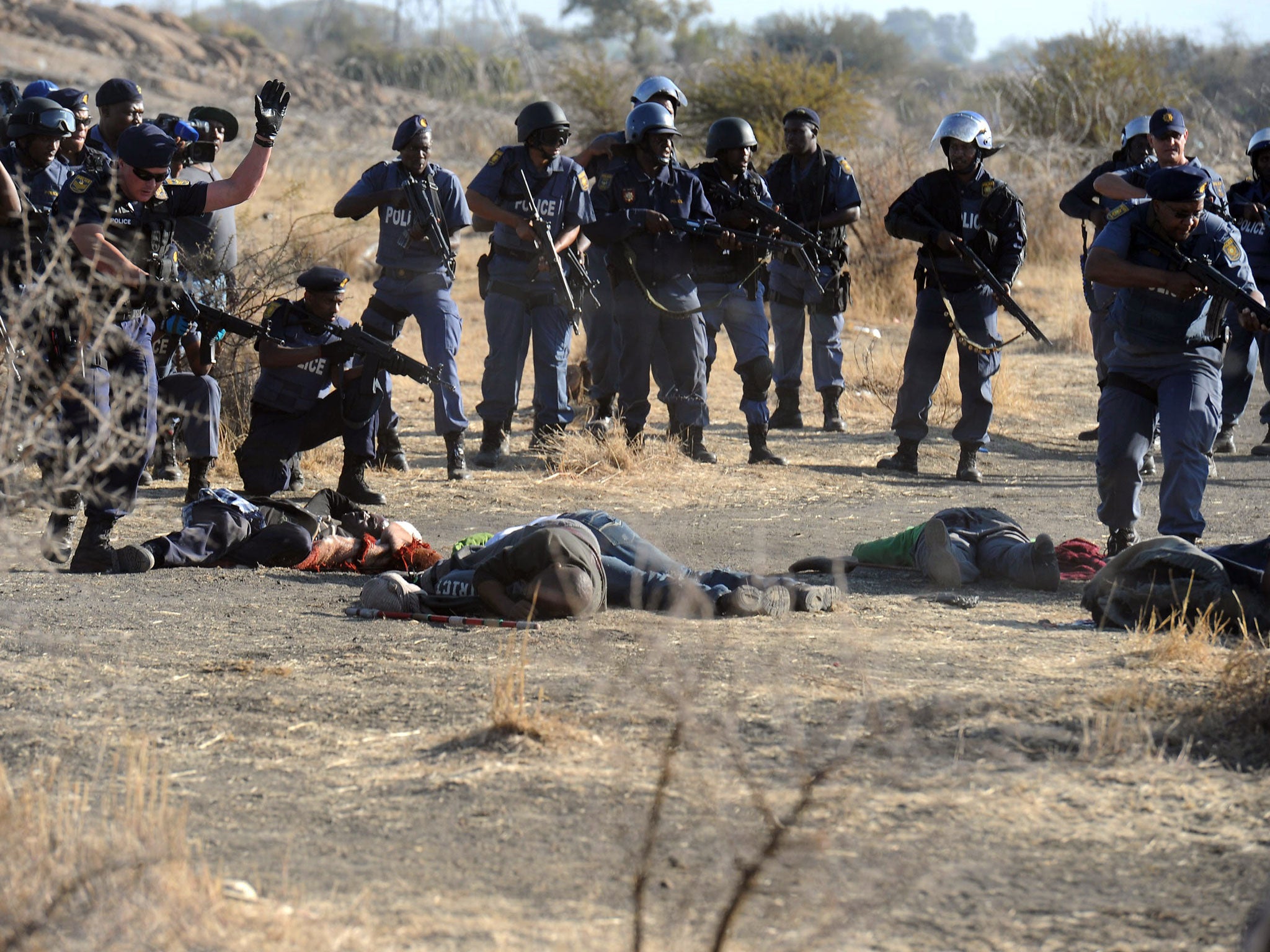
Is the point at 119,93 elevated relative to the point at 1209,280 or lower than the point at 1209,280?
elevated

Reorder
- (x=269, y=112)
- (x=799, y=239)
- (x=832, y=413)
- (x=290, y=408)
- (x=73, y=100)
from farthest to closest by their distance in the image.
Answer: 1. (x=832, y=413)
2. (x=799, y=239)
3. (x=73, y=100)
4. (x=290, y=408)
5. (x=269, y=112)

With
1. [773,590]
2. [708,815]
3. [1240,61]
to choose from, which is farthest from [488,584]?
[1240,61]

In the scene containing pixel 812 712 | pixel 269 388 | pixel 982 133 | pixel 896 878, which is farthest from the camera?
pixel 982 133

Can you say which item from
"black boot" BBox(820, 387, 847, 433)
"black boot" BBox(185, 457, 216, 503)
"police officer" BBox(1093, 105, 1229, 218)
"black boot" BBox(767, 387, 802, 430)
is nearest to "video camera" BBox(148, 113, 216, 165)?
"black boot" BBox(185, 457, 216, 503)

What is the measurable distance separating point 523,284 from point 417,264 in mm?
664

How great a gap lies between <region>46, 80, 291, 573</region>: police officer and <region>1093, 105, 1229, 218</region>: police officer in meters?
4.68

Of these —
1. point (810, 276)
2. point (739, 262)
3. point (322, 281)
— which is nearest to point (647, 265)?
point (739, 262)

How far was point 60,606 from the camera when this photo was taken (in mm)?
5305

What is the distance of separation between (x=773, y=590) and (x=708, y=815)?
1991 millimetres

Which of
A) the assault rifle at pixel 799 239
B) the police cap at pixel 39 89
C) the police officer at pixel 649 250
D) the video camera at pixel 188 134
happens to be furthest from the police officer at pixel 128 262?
the assault rifle at pixel 799 239

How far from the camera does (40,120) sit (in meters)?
6.91

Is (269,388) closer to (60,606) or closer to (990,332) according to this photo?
(60,606)

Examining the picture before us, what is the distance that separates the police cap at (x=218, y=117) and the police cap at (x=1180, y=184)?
4999 millimetres

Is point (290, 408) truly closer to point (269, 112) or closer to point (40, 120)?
point (269, 112)
